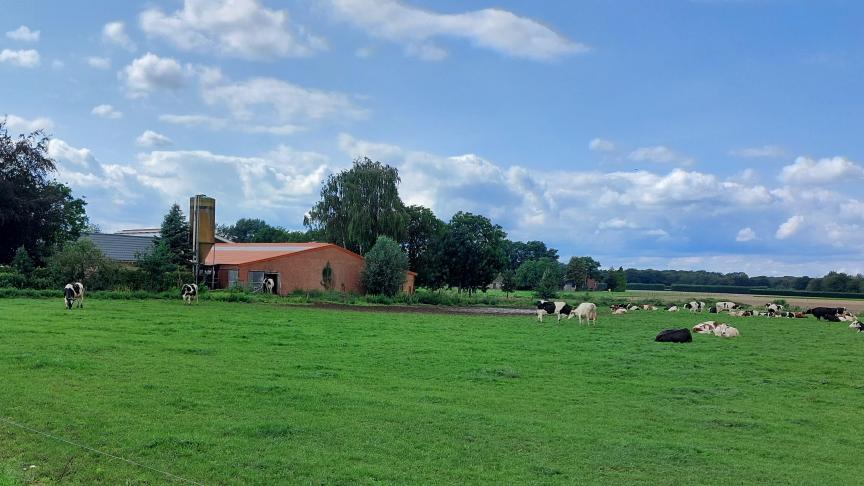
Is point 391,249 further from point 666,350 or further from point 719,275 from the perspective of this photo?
point 719,275

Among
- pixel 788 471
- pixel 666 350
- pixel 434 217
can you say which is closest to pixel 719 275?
pixel 434 217

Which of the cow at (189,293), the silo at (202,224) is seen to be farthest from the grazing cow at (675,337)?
the silo at (202,224)

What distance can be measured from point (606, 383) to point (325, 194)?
61242 millimetres

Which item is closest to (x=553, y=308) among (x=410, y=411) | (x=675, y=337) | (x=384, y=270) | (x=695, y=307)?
(x=675, y=337)

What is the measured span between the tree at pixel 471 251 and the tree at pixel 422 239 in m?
1.88

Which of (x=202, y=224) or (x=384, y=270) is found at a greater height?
(x=202, y=224)

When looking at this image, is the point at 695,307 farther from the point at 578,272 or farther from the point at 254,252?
the point at 578,272

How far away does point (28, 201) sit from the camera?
4716 centimetres

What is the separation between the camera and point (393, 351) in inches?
700

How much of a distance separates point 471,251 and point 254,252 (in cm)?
2385

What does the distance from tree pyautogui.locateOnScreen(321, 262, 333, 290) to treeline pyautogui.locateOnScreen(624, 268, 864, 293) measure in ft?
288

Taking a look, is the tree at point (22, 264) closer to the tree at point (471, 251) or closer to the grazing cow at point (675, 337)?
the grazing cow at point (675, 337)

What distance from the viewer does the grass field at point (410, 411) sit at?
7684mm

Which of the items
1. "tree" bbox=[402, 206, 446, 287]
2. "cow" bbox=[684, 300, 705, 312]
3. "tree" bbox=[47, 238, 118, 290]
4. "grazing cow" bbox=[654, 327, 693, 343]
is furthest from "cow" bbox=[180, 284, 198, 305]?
"tree" bbox=[402, 206, 446, 287]
